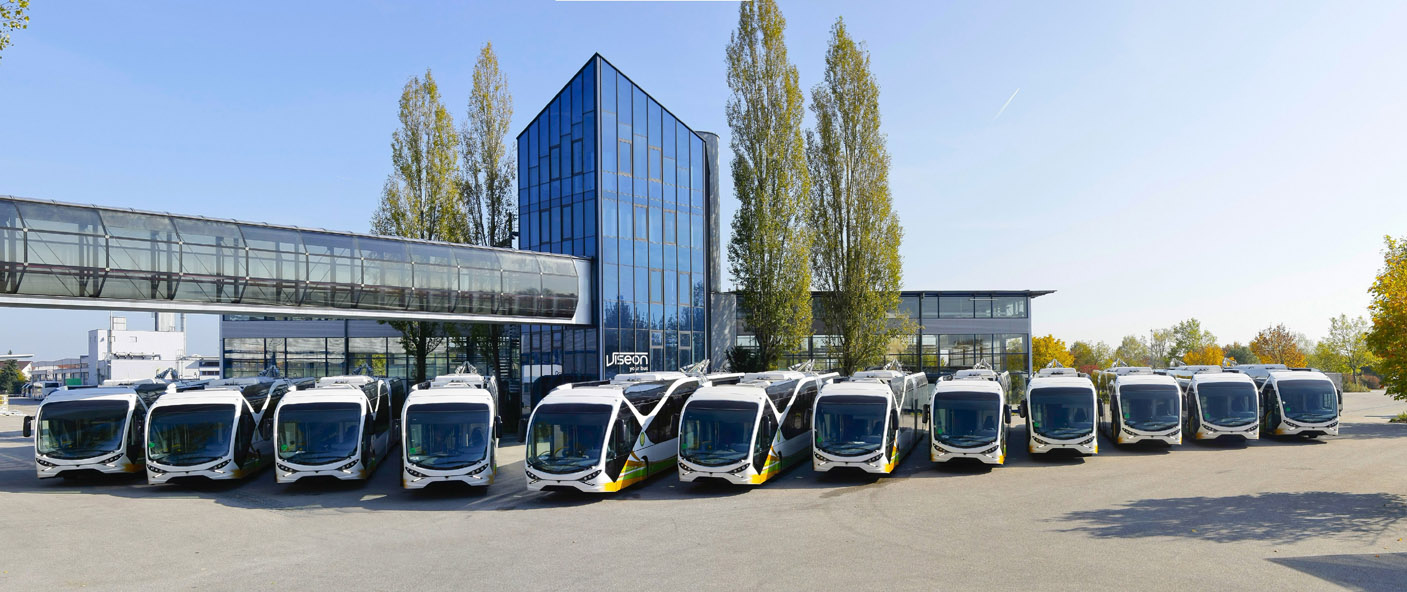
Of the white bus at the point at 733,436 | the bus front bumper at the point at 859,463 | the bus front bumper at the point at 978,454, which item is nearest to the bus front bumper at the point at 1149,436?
the bus front bumper at the point at 978,454

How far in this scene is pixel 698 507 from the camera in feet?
58.7

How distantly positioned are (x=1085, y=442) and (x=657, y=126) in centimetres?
2347

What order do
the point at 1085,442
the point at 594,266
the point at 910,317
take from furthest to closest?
the point at 910,317, the point at 594,266, the point at 1085,442

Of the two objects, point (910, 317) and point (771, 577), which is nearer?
point (771, 577)

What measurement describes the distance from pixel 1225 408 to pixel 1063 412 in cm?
665

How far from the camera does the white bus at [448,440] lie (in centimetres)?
1969

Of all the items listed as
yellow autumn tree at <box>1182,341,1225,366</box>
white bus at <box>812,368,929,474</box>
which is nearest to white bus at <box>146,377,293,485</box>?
white bus at <box>812,368,929,474</box>

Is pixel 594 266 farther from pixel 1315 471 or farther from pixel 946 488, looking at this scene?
pixel 1315 471

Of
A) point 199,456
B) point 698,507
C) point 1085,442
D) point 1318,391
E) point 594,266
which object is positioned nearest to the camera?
point 698,507

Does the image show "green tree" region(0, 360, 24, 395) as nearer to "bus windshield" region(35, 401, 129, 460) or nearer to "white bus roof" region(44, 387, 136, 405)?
"white bus roof" region(44, 387, 136, 405)

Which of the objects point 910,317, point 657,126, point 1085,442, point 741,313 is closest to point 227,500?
point 1085,442

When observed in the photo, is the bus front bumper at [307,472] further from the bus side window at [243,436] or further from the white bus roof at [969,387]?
the white bus roof at [969,387]

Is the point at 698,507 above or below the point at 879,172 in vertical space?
below

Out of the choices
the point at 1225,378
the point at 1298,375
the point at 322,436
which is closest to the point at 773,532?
the point at 322,436
